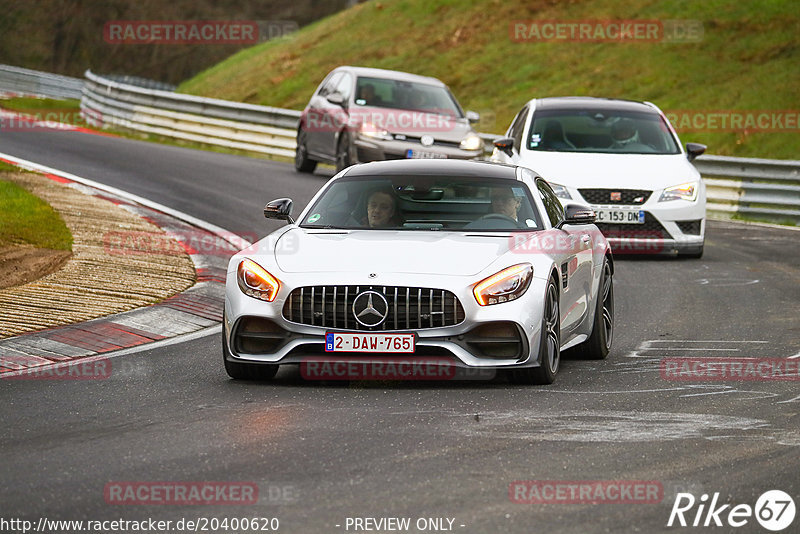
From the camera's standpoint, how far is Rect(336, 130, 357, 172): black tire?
22177mm

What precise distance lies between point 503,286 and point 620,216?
8040 millimetres

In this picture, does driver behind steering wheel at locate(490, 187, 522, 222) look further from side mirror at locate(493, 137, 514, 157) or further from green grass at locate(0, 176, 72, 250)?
side mirror at locate(493, 137, 514, 157)

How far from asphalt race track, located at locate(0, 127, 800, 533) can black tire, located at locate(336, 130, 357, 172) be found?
11.0 metres

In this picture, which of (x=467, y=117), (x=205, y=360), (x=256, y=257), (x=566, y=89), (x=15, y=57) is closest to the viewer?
(x=256, y=257)

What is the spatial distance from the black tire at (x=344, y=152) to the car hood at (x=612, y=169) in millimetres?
5138

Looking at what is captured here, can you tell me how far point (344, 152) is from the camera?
73.9 feet

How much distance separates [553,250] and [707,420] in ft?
6.35

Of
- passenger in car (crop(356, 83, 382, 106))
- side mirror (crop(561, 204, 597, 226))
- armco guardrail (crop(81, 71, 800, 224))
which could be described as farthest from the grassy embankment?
armco guardrail (crop(81, 71, 800, 224))

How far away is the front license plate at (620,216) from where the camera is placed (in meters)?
16.5

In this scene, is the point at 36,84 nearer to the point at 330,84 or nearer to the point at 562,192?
the point at 330,84

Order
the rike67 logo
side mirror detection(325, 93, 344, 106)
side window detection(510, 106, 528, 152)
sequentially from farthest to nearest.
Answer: side mirror detection(325, 93, 344, 106) < side window detection(510, 106, 528, 152) < the rike67 logo

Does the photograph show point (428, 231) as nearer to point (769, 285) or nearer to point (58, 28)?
point (769, 285)

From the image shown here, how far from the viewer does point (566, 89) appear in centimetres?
3562

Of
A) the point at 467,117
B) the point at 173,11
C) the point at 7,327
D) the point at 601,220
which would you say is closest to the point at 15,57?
the point at 173,11
